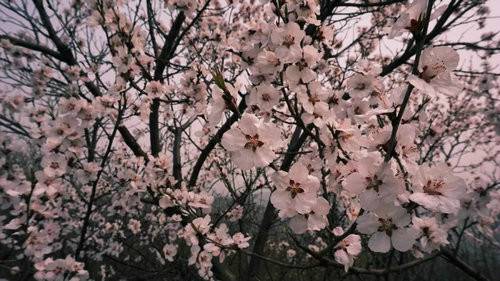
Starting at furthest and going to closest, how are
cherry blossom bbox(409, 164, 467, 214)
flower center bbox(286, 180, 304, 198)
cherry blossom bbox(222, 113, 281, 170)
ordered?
flower center bbox(286, 180, 304, 198) → cherry blossom bbox(222, 113, 281, 170) → cherry blossom bbox(409, 164, 467, 214)

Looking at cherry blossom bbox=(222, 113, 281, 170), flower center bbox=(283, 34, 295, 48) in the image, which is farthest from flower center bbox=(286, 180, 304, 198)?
flower center bbox=(283, 34, 295, 48)

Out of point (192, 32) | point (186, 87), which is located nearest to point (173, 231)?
point (192, 32)

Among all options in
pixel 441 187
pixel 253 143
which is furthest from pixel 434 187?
pixel 253 143

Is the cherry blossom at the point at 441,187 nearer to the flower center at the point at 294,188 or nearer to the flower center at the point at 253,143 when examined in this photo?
the flower center at the point at 294,188

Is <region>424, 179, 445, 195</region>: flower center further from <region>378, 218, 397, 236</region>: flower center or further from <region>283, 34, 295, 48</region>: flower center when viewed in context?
<region>283, 34, 295, 48</region>: flower center

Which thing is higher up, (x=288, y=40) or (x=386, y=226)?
(x=288, y=40)

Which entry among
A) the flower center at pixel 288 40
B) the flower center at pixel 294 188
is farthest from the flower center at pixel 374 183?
the flower center at pixel 288 40

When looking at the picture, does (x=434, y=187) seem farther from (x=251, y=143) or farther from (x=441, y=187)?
(x=251, y=143)

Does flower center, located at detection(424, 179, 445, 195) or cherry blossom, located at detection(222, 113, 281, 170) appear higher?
cherry blossom, located at detection(222, 113, 281, 170)

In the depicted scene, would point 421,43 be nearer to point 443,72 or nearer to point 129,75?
point 443,72

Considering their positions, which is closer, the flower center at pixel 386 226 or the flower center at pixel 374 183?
the flower center at pixel 374 183

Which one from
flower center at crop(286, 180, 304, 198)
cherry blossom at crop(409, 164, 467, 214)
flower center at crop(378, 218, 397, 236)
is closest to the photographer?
cherry blossom at crop(409, 164, 467, 214)

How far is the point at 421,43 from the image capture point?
1.08 m

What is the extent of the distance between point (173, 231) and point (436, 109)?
7.32 metres
